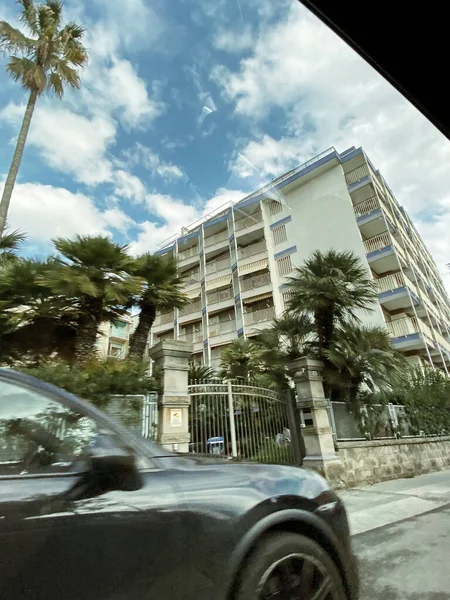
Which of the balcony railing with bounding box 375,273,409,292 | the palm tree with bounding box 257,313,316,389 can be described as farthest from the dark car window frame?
the balcony railing with bounding box 375,273,409,292

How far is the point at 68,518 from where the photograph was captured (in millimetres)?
1156

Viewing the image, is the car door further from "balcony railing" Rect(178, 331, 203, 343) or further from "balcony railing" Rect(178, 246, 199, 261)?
"balcony railing" Rect(178, 246, 199, 261)

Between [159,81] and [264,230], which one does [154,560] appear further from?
[264,230]

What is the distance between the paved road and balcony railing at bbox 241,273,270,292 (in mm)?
20144

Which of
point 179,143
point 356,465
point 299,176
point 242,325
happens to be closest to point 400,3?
point 179,143

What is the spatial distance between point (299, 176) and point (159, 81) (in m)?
18.2

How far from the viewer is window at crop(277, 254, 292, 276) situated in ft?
82.0

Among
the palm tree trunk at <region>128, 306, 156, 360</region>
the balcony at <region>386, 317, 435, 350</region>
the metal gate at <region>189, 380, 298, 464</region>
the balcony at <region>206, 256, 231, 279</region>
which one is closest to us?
the metal gate at <region>189, 380, 298, 464</region>

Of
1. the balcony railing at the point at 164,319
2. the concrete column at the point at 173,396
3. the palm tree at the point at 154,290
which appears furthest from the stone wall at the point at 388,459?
the balcony railing at the point at 164,319

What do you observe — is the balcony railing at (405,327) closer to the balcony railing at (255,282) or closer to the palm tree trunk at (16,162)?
the balcony railing at (255,282)

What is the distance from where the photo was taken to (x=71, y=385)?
5309 mm

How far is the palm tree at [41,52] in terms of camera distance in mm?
10031

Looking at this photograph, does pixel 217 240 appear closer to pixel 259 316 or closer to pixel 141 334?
pixel 259 316

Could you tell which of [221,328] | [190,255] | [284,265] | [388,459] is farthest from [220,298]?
[388,459]
